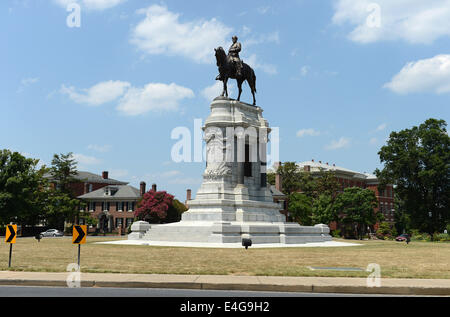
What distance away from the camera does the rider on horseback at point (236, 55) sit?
4062 centimetres

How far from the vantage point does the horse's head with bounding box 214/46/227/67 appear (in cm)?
3928

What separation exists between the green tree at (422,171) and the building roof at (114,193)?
4492cm

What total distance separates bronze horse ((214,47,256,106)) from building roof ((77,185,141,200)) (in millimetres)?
46944

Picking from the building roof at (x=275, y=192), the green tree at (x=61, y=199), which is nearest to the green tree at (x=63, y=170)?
the green tree at (x=61, y=199)

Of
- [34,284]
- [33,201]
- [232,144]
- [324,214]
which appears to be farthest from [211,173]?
[324,214]

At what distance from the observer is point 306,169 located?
9944cm

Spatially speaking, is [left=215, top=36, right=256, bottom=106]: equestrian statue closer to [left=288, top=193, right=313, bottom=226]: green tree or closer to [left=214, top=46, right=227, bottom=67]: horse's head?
[left=214, top=46, right=227, bottom=67]: horse's head

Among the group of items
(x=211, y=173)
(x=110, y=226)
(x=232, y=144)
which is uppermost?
(x=232, y=144)

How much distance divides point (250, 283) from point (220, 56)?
30.0 m

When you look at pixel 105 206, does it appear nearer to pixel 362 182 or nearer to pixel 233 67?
pixel 233 67
